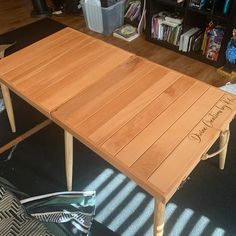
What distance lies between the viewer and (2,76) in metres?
1.31

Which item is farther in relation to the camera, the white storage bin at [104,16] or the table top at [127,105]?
the white storage bin at [104,16]

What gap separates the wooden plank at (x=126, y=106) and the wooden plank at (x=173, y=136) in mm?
161

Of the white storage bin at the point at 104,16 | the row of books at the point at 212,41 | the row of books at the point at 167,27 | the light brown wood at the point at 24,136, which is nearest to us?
the light brown wood at the point at 24,136

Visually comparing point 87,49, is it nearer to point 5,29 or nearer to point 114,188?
point 114,188

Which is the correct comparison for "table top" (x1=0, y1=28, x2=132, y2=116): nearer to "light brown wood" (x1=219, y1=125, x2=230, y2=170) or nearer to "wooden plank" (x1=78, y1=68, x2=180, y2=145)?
"wooden plank" (x1=78, y1=68, x2=180, y2=145)

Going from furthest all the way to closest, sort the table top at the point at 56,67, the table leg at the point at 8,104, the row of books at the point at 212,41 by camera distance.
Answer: the row of books at the point at 212,41
the table leg at the point at 8,104
the table top at the point at 56,67

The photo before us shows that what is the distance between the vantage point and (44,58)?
1428 millimetres

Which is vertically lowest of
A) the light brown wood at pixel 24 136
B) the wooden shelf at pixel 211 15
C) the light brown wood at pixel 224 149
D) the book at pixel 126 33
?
the light brown wood at pixel 24 136

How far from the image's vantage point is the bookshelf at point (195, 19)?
1.97 metres

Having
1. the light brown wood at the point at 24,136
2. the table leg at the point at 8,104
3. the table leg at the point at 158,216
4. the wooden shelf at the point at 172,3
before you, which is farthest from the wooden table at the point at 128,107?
the wooden shelf at the point at 172,3

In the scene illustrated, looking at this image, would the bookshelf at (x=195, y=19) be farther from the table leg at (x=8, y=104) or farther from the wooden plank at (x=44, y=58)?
the table leg at (x=8, y=104)

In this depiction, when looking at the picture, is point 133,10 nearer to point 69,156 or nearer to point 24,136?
point 24,136

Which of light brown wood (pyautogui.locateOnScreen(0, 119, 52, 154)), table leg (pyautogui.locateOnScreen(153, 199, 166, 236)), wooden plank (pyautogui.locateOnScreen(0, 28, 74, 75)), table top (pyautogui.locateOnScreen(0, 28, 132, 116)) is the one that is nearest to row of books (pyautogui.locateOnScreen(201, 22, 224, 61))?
table top (pyautogui.locateOnScreen(0, 28, 132, 116))
